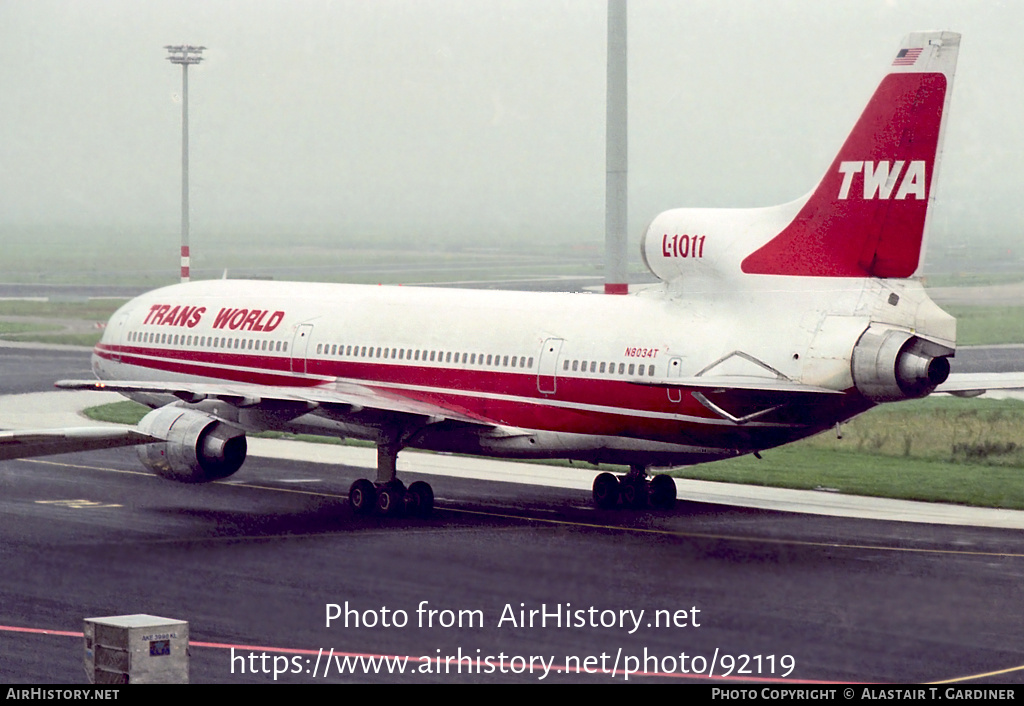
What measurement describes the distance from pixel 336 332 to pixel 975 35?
110241 mm

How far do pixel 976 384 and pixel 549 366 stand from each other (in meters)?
9.74

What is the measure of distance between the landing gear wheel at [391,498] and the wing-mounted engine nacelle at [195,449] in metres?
3.20

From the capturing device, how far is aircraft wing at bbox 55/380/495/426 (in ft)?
117

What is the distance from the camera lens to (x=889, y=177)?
33.2 m

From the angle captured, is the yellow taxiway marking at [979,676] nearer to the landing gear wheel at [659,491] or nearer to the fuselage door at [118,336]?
the landing gear wheel at [659,491]

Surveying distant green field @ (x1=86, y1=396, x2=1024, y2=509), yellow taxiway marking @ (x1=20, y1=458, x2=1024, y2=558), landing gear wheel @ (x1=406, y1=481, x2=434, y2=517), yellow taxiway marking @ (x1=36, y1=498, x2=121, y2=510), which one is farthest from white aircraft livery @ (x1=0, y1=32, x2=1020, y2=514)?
distant green field @ (x1=86, y1=396, x2=1024, y2=509)

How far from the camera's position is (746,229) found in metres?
35.2

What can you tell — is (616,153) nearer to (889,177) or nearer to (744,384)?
(889,177)

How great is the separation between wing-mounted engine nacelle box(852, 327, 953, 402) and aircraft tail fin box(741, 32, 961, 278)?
1.35 meters

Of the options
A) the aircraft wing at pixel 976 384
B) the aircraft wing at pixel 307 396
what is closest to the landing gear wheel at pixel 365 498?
the aircraft wing at pixel 307 396

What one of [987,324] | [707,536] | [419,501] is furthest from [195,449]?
[987,324]

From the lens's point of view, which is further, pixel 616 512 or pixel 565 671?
pixel 616 512
